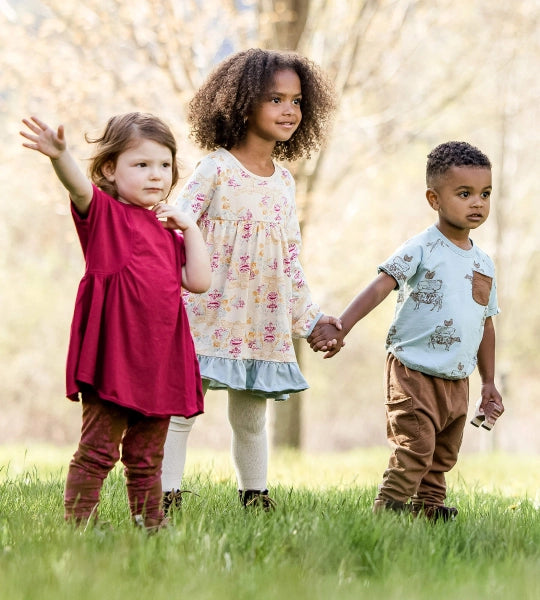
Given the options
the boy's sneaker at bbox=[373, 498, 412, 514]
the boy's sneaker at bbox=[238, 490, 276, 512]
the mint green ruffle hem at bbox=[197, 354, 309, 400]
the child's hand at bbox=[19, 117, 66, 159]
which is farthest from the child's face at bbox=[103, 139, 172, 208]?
the boy's sneaker at bbox=[373, 498, 412, 514]

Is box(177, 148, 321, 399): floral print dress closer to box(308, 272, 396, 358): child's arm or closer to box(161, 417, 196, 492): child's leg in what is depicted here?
box(308, 272, 396, 358): child's arm

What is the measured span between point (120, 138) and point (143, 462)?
1.10m

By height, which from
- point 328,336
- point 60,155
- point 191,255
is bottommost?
point 328,336

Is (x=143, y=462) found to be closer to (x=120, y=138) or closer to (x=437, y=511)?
(x=120, y=138)

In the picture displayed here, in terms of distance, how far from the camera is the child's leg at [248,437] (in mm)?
4082

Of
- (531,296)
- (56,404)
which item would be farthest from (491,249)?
(56,404)

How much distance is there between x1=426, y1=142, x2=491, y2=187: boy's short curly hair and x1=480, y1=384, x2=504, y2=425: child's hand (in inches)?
37.5

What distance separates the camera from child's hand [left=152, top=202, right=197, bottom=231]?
3223 millimetres

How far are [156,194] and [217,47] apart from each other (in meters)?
6.08

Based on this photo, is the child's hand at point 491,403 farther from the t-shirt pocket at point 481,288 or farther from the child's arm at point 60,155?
the child's arm at point 60,155

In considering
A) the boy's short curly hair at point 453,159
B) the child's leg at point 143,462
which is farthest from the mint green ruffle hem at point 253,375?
the boy's short curly hair at point 453,159

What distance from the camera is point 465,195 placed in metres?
3.93

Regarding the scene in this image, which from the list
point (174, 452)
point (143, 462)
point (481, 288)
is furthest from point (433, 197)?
point (143, 462)

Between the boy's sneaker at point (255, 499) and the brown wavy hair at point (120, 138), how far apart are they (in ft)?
4.90
